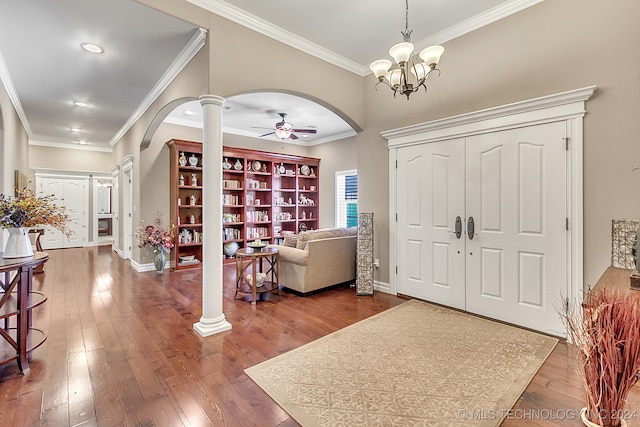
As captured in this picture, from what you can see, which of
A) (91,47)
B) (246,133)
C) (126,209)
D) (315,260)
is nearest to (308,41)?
(91,47)

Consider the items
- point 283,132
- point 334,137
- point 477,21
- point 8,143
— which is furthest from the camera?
point 334,137

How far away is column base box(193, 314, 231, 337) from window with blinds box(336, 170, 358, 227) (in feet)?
16.0

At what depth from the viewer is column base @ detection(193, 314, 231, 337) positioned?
3.01 m

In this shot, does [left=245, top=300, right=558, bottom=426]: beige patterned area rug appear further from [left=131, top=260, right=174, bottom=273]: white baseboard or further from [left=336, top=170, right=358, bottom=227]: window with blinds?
[left=336, top=170, right=358, bottom=227]: window with blinds

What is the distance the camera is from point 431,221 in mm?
3896

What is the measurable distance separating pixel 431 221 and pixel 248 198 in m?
4.92

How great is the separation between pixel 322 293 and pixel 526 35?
12.8 feet

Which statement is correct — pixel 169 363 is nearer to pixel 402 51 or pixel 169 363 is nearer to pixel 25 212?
pixel 25 212

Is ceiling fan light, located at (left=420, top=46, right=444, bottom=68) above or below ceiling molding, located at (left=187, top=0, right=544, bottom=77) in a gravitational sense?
below

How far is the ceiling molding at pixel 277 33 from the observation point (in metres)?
3.07

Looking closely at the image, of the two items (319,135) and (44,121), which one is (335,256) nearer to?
(319,135)

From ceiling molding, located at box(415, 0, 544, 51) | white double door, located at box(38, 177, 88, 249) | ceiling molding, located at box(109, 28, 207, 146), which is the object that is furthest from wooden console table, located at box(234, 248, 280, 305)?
white double door, located at box(38, 177, 88, 249)

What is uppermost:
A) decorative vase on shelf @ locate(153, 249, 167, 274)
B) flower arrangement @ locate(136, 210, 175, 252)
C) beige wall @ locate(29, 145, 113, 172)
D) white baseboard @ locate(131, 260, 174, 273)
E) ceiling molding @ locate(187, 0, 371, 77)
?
ceiling molding @ locate(187, 0, 371, 77)

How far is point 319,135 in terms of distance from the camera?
8.03 metres
